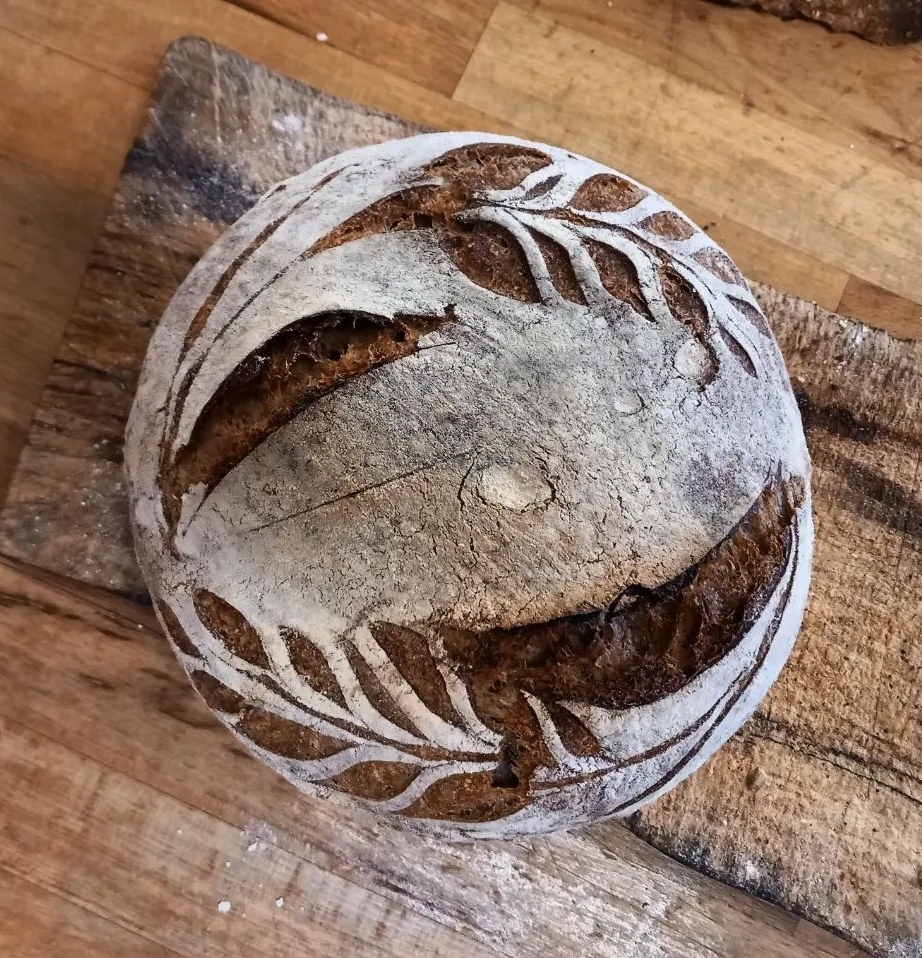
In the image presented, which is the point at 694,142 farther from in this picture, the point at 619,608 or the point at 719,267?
the point at 619,608

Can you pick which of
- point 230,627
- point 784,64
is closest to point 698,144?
point 784,64

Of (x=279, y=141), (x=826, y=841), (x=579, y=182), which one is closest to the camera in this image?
(x=579, y=182)

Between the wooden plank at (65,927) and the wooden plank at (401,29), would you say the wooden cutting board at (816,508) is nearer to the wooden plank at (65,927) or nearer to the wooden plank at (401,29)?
the wooden plank at (401,29)

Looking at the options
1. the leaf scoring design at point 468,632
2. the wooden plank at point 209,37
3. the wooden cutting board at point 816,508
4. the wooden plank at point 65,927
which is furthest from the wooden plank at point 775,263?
the wooden plank at point 65,927

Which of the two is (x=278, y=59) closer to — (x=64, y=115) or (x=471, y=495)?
(x=64, y=115)

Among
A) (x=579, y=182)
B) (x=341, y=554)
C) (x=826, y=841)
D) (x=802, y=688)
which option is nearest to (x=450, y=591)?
(x=341, y=554)
